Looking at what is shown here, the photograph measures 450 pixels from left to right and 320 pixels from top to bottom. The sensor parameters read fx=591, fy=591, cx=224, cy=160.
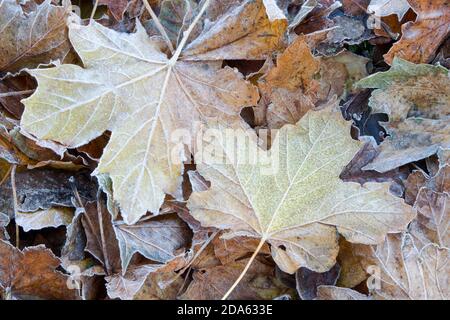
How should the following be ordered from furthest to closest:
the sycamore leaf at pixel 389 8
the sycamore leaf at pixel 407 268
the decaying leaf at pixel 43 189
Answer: the sycamore leaf at pixel 389 8 < the decaying leaf at pixel 43 189 < the sycamore leaf at pixel 407 268

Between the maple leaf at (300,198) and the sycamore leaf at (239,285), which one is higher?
the maple leaf at (300,198)

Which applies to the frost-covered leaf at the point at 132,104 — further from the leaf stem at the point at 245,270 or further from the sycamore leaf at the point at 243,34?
the leaf stem at the point at 245,270

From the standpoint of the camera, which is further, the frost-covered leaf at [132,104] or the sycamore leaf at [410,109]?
the sycamore leaf at [410,109]

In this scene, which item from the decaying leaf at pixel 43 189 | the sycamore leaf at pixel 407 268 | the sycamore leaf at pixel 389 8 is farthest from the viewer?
Result: the sycamore leaf at pixel 389 8

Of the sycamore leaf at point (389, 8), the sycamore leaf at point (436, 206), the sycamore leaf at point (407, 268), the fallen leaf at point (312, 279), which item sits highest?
the sycamore leaf at point (389, 8)

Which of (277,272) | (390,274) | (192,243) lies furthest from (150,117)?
(390,274)

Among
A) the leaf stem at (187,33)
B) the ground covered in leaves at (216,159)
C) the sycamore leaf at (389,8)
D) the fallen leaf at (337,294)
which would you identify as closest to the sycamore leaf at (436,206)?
the ground covered in leaves at (216,159)

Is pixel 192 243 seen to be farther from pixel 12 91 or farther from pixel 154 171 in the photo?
pixel 12 91
